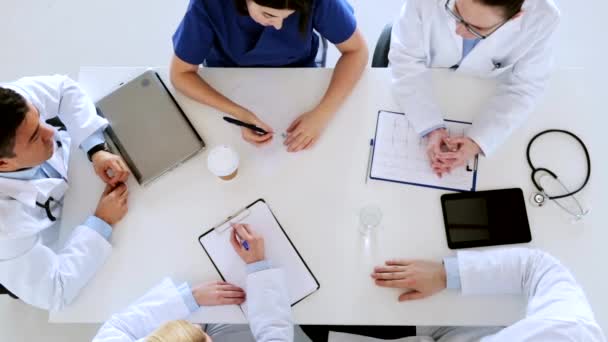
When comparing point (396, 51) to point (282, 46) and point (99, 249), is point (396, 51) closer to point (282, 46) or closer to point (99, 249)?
point (282, 46)

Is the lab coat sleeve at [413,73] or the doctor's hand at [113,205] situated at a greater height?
the lab coat sleeve at [413,73]

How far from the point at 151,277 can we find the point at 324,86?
25.3 inches

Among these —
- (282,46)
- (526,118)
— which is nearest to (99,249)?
(282,46)

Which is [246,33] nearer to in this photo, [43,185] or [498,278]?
[43,185]

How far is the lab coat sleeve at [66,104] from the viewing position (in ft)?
3.80

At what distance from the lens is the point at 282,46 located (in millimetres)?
1201

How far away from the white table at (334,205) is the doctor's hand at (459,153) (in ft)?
0.16

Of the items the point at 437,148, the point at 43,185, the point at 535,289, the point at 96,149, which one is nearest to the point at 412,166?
the point at 437,148

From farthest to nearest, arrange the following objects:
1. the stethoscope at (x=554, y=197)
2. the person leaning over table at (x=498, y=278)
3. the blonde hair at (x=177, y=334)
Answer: the stethoscope at (x=554, y=197), the person leaning over table at (x=498, y=278), the blonde hair at (x=177, y=334)

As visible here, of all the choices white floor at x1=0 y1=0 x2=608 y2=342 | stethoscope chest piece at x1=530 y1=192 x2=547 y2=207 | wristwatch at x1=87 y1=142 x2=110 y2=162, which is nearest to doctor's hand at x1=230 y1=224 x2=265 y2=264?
wristwatch at x1=87 y1=142 x2=110 y2=162

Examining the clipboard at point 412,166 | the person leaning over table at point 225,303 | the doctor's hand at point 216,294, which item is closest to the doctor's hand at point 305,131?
the clipboard at point 412,166

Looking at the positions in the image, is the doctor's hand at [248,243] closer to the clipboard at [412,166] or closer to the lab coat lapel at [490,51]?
the clipboard at [412,166]

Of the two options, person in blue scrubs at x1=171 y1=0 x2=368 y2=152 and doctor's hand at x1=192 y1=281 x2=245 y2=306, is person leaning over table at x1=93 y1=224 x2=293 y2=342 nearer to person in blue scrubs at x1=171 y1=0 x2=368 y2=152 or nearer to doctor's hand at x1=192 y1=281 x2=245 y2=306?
doctor's hand at x1=192 y1=281 x2=245 y2=306

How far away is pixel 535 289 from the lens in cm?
103
